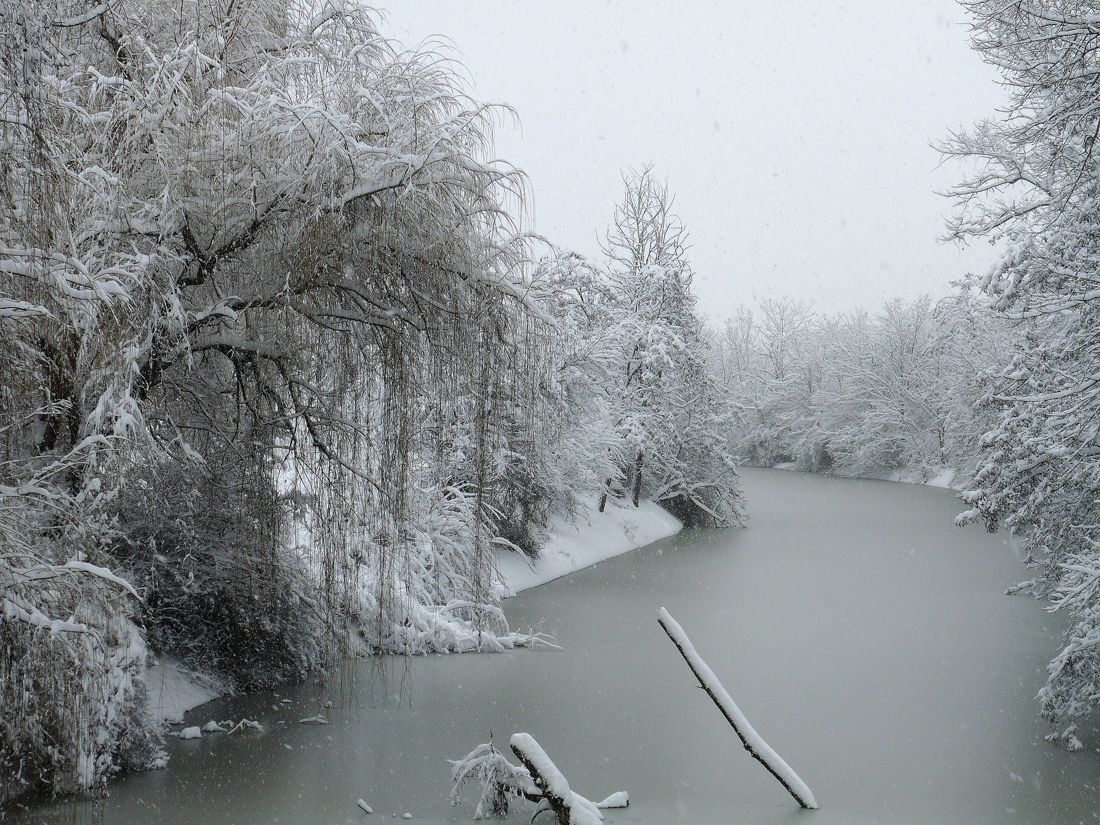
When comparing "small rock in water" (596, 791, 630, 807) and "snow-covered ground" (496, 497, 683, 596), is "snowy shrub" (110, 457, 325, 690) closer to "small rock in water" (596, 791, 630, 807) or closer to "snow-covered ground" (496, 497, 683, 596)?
"small rock in water" (596, 791, 630, 807)

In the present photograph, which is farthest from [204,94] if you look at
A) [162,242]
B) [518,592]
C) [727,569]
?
[727,569]

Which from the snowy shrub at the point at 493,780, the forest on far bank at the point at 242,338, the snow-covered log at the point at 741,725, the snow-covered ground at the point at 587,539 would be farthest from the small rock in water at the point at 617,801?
the snow-covered ground at the point at 587,539

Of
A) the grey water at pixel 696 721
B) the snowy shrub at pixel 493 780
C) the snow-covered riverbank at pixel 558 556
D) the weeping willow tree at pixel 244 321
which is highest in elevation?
the weeping willow tree at pixel 244 321

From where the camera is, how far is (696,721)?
26.5 ft

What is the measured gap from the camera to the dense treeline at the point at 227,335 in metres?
3.39

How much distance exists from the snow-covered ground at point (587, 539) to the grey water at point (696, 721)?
1.73ft

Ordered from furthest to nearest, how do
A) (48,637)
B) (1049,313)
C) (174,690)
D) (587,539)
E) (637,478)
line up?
(637,478) → (587,539) → (1049,313) → (174,690) → (48,637)

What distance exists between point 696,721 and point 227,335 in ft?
17.4

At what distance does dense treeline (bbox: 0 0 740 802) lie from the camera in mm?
3387

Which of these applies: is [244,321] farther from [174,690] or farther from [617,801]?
[617,801]

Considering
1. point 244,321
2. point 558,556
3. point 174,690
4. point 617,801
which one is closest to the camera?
point 244,321

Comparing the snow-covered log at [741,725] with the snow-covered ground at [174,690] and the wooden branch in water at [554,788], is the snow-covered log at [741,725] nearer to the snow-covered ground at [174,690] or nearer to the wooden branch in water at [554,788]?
the wooden branch in water at [554,788]

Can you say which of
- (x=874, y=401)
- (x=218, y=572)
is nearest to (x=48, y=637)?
(x=218, y=572)

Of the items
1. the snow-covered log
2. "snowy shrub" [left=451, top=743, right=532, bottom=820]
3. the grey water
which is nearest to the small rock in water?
the grey water
